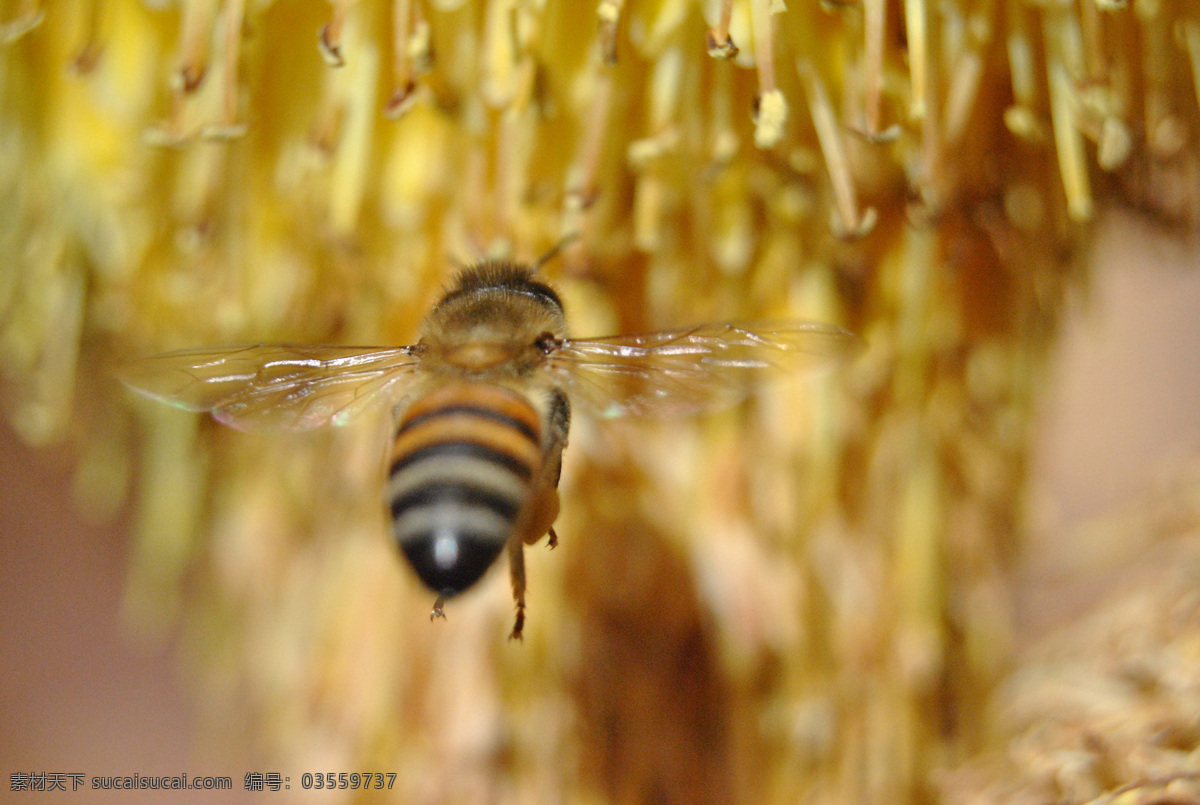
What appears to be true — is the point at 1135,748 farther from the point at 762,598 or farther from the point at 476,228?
the point at 476,228

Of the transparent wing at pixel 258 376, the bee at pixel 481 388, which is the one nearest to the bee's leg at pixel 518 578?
the bee at pixel 481 388

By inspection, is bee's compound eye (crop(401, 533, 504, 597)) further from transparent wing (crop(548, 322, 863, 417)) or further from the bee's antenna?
the bee's antenna

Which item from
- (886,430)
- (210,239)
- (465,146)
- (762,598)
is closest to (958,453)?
(886,430)

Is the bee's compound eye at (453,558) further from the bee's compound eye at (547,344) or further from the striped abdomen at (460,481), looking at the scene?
the bee's compound eye at (547,344)

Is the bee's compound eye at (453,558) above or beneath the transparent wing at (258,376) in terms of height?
beneath

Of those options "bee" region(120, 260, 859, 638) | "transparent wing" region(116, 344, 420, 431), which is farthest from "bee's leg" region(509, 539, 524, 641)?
"transparent wing" region(116, 344, 420, 431)

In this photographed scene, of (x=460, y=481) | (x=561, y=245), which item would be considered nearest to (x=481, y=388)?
(x=460, y=481)
